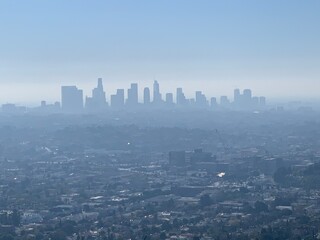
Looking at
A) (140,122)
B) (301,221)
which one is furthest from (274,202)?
(140,122)

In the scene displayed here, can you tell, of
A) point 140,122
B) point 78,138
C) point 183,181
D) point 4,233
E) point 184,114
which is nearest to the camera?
point 4,233

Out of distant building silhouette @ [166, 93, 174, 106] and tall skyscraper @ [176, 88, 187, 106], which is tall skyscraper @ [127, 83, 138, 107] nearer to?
distant building silhouette @ [166, 93, 174, 106]

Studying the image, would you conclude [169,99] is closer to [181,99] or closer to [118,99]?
[181,99]

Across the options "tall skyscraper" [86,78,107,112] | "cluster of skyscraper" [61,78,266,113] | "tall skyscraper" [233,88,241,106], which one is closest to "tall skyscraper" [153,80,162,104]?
"cluster of skyscraper" [61,78,266,113]

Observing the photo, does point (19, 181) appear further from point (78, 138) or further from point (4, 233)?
point (78, 138)

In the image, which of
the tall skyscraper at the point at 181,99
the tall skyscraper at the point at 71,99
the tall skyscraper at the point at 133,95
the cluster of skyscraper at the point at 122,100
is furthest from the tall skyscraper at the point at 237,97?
the tall skyscraper at the point at 71,99
